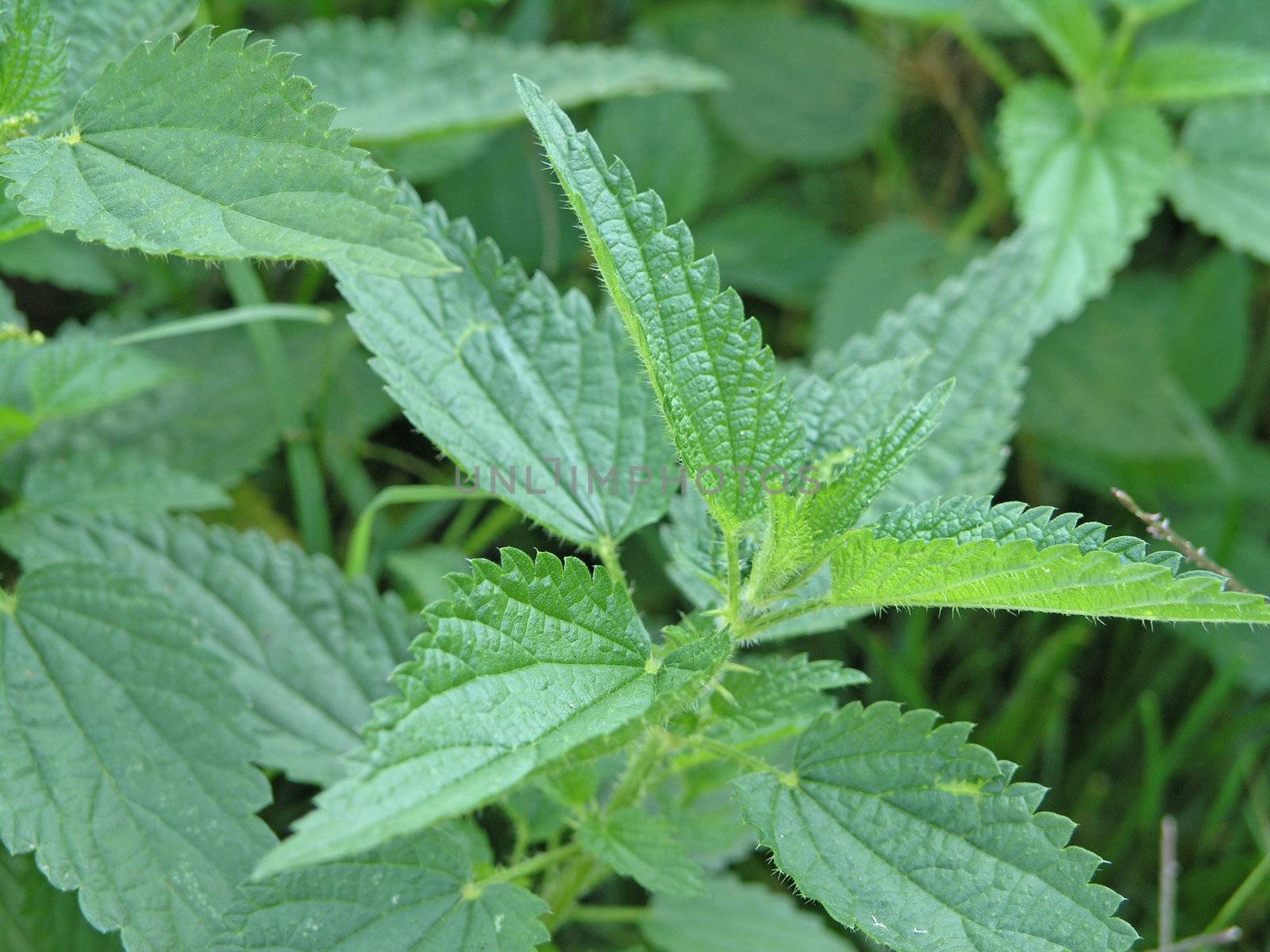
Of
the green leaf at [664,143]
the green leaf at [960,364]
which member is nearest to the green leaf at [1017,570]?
the green leaf at [960,364]

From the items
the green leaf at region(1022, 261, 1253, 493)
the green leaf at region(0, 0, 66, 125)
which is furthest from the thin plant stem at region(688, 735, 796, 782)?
the green leaf at region(1022, 261, 1253, 493)

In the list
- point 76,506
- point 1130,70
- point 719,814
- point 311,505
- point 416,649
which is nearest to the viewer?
point 416,649

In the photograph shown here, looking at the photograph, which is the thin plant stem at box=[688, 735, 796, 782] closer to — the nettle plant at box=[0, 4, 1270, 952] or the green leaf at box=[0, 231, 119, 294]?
the nettle plant at box=[0, 4, 1270, 952]

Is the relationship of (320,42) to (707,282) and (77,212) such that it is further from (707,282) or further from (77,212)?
(707,282)

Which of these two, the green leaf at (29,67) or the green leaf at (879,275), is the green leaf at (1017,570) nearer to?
the green leaf at (29,67)

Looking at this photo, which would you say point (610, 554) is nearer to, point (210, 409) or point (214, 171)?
point (214, 171)

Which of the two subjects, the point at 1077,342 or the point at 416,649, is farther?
the point at 1077,342

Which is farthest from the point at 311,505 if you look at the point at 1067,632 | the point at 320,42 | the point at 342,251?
the point at 1067,632
